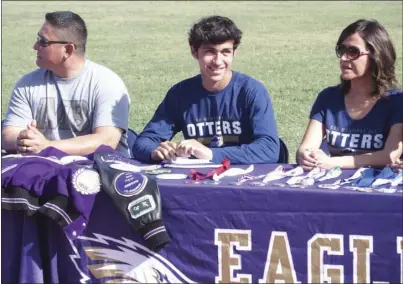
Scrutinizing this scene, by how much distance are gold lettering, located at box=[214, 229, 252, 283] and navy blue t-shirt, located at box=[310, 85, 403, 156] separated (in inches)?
33.5

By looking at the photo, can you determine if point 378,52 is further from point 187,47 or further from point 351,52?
point 187,47

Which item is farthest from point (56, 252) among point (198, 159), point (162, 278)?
point (198, 159)

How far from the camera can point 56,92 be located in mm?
4902

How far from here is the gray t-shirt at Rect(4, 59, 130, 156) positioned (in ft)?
15.9

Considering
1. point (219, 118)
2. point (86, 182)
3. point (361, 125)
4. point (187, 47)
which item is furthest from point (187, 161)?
point (187, 47)

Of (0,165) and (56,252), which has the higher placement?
(0,165)

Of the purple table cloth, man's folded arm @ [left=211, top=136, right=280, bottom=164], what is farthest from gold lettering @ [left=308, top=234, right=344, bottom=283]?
man's folded arm @ [left=211, top=136, right=280, bottom=164]

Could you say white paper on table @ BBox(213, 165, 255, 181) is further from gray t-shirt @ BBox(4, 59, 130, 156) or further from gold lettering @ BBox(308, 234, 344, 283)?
gray t-shirt @ BBox(4, 59, 130, 156)

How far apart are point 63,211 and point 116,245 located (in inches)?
11.5

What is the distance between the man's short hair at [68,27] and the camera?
16.0 ft

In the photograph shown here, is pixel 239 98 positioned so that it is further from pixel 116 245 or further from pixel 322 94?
pixel 116 245

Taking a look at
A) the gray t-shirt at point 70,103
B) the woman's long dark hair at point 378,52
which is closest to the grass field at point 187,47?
the gray t-shirt at point 70,103

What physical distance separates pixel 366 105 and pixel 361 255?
0.98 meters

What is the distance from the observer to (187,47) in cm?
1609
